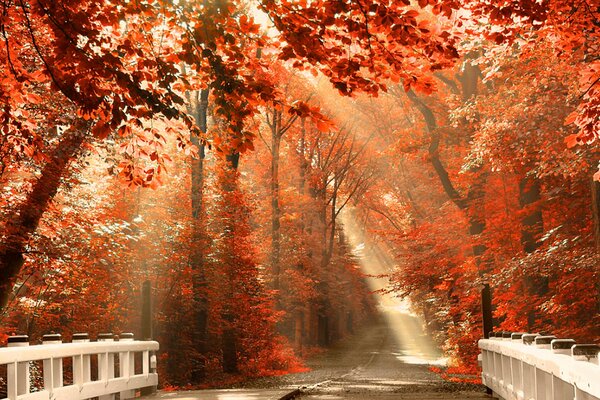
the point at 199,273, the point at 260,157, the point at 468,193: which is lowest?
the point at 199,273

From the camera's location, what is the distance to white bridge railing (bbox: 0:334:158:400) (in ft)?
25.8

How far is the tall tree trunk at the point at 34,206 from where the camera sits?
1480 centimetres

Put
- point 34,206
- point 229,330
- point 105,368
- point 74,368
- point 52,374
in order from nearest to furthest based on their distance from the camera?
1. point 52,374
2. point 74,368
3. point 105,368
4. point 34,206
5. point 229,330

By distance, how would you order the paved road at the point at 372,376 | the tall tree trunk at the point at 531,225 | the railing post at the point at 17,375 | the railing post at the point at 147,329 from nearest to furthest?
the railing post at the point at 17,375 < the paved road at the point at 372,376 < the railing post at the point at 147,329 < the tall tree trunk at the point at 531,225

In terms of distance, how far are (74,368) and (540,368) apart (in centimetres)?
544

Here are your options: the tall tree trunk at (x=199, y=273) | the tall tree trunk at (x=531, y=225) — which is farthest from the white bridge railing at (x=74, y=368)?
the tall tree trunk at (x=531, y=225)

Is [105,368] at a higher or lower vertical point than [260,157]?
lower

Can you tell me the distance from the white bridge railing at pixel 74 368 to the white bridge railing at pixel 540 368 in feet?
15.9

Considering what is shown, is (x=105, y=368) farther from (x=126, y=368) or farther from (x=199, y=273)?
(x=199, y=273)

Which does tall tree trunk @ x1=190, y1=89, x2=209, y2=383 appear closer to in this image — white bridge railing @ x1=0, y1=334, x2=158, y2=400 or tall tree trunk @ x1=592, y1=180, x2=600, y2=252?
white bridge railing @ x1=0, y1=334, x2=158, y2=400

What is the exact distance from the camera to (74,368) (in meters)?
9.97

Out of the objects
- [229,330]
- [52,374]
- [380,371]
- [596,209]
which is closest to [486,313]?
[596,209]

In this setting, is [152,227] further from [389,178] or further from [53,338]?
[389,178]

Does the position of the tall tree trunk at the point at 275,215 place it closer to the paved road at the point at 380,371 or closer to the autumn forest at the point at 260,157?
the autumn forest at the point at 260,157
